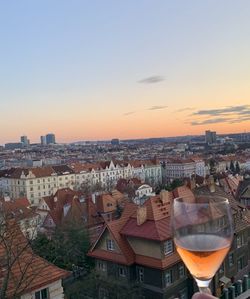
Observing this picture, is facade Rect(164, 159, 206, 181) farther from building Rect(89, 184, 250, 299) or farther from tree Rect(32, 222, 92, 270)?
building Rect(89, 184, 250, 299)

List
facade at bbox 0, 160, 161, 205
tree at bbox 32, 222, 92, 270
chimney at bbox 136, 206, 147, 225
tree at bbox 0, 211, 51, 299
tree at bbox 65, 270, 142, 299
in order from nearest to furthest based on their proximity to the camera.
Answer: tree at bbox 0, 211, 51, 299 → tree at bbox 65, 270, 142, 299 → chimney at bbox 136, 206, 147, 225 → tree at bbox 32, 222, 92, 270 → facade at bbox 0, 160, 161, 205

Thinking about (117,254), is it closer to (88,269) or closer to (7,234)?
(88,269)

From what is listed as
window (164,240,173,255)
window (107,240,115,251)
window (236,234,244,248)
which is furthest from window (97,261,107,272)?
window (236,234,244,248)

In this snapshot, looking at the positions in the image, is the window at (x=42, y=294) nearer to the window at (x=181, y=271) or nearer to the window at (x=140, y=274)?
the window at (x=140, y=274)

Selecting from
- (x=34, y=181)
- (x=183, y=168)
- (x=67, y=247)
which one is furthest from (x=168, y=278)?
(x=183, y=168)

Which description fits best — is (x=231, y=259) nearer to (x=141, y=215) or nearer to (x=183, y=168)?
(x=141, y=215)

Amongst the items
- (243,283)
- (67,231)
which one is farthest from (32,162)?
(243,283)
